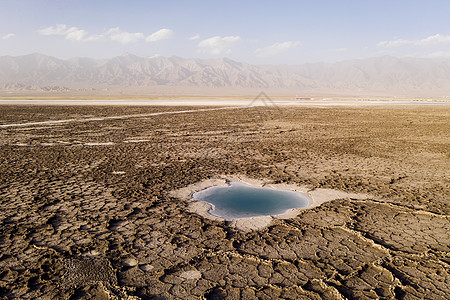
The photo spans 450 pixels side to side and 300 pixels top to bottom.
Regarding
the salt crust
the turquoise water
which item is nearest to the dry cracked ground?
the salt crust

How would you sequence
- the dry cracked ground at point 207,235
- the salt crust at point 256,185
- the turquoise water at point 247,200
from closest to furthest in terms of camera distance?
the dry cracked ground at point 207,235
the salt crust at point 256,185
the turquoise water at point 247,200

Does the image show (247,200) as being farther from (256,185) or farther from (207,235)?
(207,235)

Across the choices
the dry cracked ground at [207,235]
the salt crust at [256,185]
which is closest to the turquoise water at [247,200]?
the salt crust at [256,185]

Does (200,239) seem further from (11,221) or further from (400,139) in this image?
(400,139)

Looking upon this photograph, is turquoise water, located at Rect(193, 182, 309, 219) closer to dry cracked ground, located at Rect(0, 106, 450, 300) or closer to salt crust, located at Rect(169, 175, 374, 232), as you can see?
salt crust, located at Rect(169, 175, 374, 232)

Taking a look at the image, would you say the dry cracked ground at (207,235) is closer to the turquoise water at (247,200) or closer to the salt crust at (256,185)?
the salt crust at (256,185)
